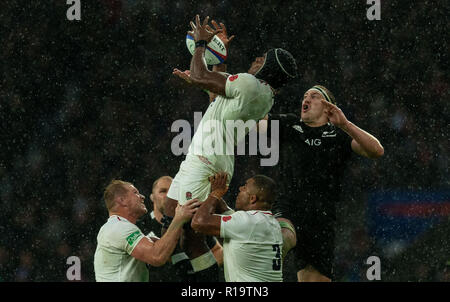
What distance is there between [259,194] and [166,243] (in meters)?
0.63

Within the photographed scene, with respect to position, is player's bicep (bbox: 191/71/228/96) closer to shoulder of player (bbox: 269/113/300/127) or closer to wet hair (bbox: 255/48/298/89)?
A: wet hair (bbox: 255/48/298/89)

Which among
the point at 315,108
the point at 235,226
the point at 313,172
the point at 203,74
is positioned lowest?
the point at 235,226

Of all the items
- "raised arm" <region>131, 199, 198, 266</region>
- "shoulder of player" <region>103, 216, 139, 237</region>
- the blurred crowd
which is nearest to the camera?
"raised arm" <region>131, 199, 198, 266</region>

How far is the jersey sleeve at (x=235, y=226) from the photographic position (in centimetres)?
437

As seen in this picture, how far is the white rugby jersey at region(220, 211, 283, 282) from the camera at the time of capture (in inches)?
172

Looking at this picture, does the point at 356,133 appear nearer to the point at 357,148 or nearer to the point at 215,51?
the point at 357,148

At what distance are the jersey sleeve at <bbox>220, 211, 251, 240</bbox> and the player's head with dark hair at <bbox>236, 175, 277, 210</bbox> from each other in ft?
0.47

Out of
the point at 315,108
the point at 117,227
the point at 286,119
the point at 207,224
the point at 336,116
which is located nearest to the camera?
the point at 207,224

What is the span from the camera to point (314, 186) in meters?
5.20

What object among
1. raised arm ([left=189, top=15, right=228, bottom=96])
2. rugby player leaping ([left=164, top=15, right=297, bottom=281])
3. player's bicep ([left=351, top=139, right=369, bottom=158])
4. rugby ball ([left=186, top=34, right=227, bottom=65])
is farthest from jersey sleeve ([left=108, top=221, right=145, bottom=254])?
player's bicep ([left=351, top=139, right=369, bottom=158])

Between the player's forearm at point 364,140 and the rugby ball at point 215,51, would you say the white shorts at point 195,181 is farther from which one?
the player's forearm at point 364,140

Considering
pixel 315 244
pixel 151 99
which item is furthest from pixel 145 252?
pixel 151 99

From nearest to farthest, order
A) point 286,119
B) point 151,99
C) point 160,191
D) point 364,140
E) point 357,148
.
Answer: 1. point 364,140
2. point 357,148
3. point 286,119
4. point 160,191
5. point 151,99
